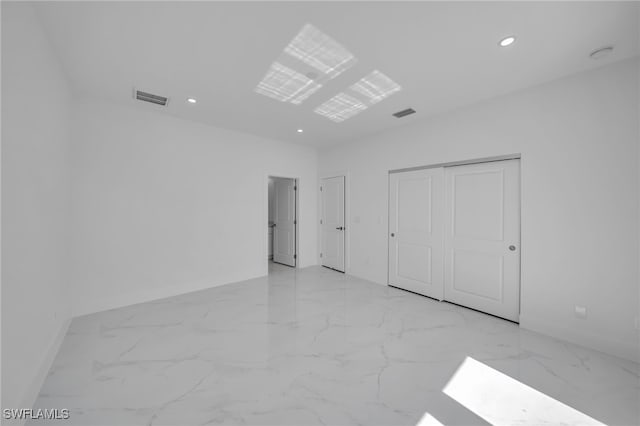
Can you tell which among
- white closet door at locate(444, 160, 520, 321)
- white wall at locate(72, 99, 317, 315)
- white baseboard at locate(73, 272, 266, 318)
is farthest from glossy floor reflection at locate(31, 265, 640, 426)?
white wall at locate(72, 99, 317, 315)

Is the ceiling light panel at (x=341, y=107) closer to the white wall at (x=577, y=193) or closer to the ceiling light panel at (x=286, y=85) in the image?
the ceiling light panel at (x=286, y=85)

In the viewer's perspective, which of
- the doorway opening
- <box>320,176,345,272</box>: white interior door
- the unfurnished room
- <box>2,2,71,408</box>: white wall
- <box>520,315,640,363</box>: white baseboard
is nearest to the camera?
<box>2,2,71,408</box>: white wall

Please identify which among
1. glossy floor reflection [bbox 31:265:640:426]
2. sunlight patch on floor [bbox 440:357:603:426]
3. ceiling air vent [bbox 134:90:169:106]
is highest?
ceiling air vent [bbox 134:90:169:106]

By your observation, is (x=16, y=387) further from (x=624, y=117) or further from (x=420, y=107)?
(x=624, y=117)

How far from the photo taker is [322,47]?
2.25 meters

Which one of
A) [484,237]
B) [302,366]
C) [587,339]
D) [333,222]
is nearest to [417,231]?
[484,237]

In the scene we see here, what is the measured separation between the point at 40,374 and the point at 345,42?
3.62m

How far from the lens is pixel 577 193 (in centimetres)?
263

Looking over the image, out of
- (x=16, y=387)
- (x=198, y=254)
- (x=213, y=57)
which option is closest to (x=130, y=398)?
(x=16, y=387)

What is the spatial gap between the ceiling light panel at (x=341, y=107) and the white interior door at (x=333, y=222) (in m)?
1.74

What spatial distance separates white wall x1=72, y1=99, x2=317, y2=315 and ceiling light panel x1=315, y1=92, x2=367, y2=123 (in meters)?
1.77

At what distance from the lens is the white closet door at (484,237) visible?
10.3ft

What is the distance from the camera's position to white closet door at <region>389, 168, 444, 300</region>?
3902mm

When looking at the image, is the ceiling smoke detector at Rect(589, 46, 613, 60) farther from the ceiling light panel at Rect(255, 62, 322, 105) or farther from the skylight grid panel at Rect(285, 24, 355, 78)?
the ceiling light panel at Rect(255, 62, 322, 105)
